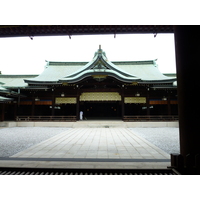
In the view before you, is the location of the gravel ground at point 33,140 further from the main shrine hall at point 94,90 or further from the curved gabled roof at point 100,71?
the curved gabled roof at point 100,71

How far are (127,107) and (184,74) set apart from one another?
16659mm

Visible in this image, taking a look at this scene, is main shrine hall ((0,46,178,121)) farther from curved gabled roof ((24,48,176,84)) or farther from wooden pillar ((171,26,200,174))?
wooden pillar ((171,26,200,174))

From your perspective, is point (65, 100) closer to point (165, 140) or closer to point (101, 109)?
point (101, 109)

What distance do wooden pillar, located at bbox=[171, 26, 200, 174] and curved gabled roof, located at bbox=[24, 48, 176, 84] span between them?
10.5 metres

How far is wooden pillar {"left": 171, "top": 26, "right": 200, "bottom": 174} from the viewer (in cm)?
337

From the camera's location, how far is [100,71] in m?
14.3

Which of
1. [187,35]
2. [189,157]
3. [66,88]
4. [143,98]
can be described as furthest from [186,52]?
[66,88]

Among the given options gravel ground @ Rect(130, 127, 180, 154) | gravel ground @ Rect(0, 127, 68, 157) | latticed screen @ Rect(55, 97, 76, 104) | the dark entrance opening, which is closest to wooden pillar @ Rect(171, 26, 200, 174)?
gravel ground @ Rect(130, 127, 180, 154)

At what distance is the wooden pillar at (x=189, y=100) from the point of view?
11.1 ft

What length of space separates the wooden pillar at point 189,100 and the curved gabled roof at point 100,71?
10512mm

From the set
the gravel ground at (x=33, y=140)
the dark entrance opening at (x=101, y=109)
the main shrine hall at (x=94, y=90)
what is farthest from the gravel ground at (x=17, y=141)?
the dark entrance opening at (x=101, y=109)

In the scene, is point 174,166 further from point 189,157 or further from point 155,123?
point 155,123

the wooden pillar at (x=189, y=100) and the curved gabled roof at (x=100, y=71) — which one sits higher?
the curved gabled roof at (x=100, y=71)

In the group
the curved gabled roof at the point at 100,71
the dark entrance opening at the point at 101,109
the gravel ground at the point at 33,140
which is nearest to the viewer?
the gravel ground at the point at 33,140
